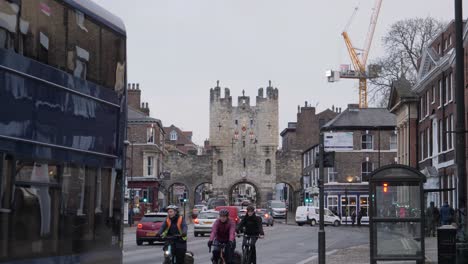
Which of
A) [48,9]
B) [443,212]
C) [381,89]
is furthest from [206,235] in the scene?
[48,9]

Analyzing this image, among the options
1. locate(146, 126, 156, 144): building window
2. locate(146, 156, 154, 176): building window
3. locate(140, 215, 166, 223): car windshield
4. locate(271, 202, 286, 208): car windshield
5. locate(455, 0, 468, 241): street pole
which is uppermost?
locate(146, 126, 156, 144): building window

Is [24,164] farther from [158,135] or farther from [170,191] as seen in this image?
[170,191]

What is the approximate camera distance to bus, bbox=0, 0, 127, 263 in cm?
911

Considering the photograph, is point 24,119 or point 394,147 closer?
point 24,119

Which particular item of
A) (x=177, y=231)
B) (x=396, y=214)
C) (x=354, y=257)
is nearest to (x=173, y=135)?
(x=354, y=257)

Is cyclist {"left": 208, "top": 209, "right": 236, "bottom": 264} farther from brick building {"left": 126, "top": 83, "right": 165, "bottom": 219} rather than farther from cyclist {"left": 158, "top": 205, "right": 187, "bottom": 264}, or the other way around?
brick building {"left": 126, "top": 83, "right": 165, "bottom": 219}

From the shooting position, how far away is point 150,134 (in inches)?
3649

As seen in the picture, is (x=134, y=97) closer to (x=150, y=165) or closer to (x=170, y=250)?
(x=150, y=165)

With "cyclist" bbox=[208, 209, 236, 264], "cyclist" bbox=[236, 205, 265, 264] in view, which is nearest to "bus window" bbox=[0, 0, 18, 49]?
"cyclist" bbox=[208, 209, 236, 264]

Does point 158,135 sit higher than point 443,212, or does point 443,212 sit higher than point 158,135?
point 158,135

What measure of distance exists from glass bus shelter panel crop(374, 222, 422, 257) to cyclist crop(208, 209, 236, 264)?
599 centimetres

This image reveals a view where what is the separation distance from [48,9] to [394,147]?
8168 cm

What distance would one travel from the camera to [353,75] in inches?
5433

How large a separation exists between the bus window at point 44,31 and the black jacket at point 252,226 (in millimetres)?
10411
